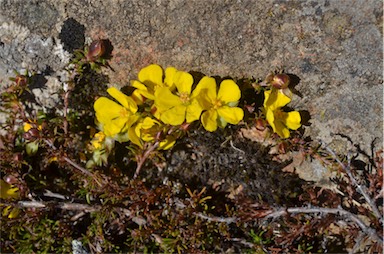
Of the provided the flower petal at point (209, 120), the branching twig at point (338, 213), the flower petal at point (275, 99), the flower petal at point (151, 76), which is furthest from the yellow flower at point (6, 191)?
the flower petal at point (275, 99)

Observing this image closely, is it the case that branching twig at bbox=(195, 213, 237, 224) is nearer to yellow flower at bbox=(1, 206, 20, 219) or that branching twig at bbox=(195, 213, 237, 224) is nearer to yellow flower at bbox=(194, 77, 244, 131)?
yellow flower at bbox=(194, 77, 244, 131)

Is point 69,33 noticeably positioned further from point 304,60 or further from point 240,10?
point 304,60

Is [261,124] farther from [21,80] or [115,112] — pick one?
[21,80]

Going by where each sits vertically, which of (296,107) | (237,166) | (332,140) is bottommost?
(237,166)

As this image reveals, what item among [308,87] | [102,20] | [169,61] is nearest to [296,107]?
[308,87]

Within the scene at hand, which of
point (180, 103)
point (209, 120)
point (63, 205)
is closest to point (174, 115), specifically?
point (180, 103)

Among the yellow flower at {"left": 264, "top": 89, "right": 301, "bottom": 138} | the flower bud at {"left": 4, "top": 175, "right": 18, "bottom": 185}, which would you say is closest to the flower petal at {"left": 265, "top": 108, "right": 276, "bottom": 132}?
the yellow flower at {"left": 264, "top": 89, "right": 301, "bottom": 138}
